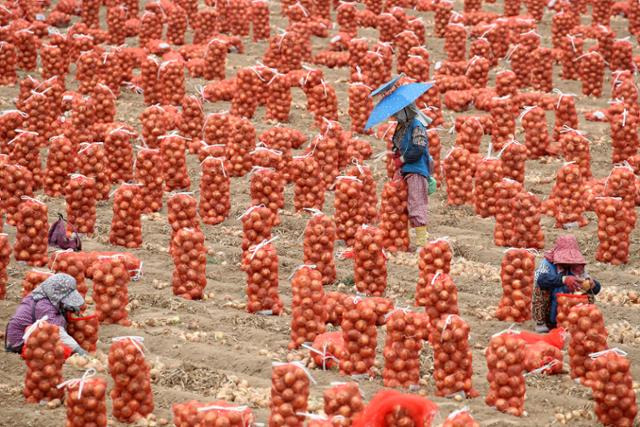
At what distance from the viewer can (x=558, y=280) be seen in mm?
9641

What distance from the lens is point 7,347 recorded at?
30.5 feet

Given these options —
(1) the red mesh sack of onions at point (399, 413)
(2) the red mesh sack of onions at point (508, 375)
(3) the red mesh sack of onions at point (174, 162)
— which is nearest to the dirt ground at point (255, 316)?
(2) the red mesh sack of onions at point (508, 375)

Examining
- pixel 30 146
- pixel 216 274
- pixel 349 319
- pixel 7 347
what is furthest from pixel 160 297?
pixel 30 146

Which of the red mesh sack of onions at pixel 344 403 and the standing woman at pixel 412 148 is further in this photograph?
the standing woman at pixel 412 148

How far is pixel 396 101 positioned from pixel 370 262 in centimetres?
163

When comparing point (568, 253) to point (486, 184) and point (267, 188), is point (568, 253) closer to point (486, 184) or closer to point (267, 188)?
point (486, 184)

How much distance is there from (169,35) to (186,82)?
5.57ft

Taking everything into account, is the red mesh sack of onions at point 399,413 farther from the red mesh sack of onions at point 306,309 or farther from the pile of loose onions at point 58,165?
the pile of loose onions at point 58,165

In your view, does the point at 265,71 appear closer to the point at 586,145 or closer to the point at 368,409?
the point at 586,145

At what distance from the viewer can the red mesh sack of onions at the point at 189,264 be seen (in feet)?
34.0

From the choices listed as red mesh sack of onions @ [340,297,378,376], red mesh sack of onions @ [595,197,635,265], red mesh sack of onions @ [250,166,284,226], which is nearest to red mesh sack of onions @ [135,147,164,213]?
red mesh sack of onions @ [250,166,284,226]

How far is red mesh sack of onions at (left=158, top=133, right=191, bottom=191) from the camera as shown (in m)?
12.6

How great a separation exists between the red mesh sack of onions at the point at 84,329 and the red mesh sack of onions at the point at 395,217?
3.16 meters

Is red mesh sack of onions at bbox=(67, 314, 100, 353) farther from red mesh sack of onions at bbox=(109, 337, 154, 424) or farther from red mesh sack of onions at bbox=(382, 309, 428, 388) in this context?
red mesh sack of onions at bbox=(382, 309, 428, 388)
